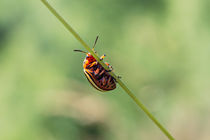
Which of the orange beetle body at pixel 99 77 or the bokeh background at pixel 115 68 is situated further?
the bokeh background at pixel 115 68

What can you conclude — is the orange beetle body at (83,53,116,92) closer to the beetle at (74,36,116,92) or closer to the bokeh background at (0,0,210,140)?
the beetle at (74,36,116,92)

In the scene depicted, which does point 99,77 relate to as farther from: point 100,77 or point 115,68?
point 115,68

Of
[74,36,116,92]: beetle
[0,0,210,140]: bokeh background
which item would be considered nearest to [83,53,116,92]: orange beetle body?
[74,36,116,92]: beetle

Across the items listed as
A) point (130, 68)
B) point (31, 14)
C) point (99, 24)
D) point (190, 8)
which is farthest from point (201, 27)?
point (31, 14)

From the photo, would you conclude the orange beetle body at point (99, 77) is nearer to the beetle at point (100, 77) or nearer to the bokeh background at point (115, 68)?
the beetle at point (100, 77)

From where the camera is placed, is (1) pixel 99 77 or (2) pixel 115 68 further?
(2) pixel 115 68

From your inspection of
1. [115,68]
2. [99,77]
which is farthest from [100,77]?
[115,68]

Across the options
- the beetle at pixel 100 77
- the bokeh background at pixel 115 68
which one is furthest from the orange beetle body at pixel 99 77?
the bokeh background at pixel 115 68

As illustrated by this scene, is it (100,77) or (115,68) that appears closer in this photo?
(100,77)

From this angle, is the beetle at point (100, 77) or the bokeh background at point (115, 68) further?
the bokeh background at point (115, 68)
